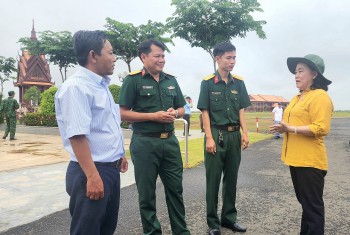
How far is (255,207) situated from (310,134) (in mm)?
1956

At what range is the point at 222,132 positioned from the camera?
11.9ft

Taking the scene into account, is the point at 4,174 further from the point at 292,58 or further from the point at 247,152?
the point at 247,152

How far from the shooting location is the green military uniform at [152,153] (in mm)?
3180

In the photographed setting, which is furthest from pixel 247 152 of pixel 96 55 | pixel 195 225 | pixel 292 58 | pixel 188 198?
pixel 96 55

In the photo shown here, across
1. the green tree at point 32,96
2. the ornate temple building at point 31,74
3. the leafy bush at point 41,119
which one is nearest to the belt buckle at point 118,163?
the leafy bush at point 41,119

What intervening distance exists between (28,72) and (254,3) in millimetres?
37959

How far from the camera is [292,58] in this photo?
10.2 feet

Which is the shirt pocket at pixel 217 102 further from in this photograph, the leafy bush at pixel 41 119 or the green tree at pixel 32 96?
the green tree at pixel 32 96

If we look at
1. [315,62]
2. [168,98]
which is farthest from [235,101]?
[315,62]

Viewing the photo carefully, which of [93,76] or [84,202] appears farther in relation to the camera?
[93,76]

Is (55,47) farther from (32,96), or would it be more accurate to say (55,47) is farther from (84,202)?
(84,202)

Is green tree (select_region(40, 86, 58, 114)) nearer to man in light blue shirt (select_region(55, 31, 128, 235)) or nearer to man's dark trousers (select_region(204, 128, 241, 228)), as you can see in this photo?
man's dark trousers (select_region(204, 128, 241, 228))

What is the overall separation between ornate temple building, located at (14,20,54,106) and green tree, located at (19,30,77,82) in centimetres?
1376

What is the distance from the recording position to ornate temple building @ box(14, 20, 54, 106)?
1943 inches
